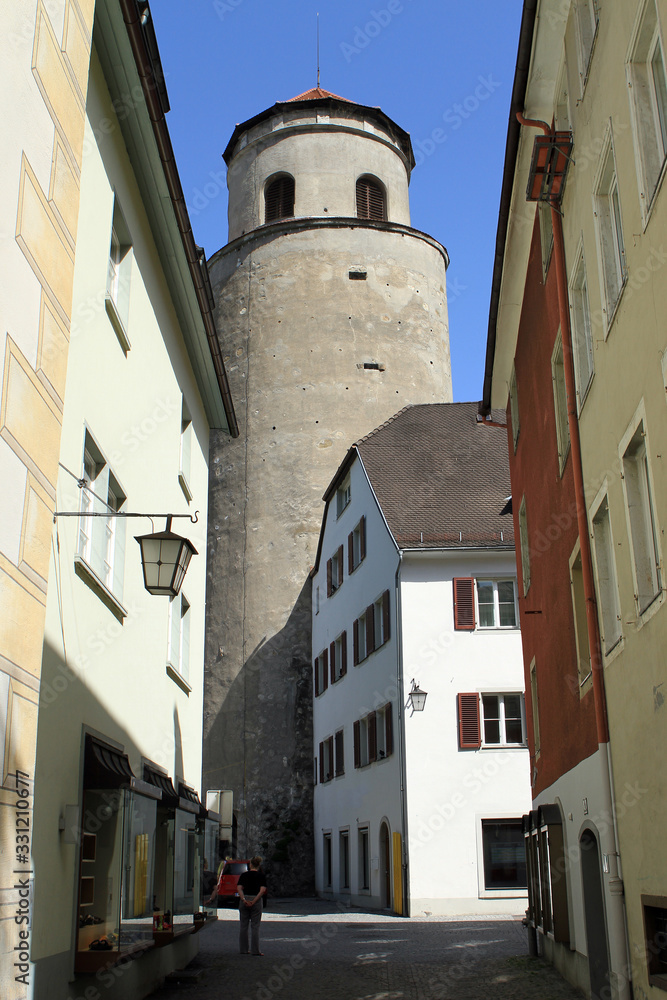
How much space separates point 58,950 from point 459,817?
16255 millimetres

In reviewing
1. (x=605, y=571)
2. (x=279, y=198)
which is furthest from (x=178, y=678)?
(x=279, y=198)

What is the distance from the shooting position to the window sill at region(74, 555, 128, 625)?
9227 mm

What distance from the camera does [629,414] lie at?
845 centimetres

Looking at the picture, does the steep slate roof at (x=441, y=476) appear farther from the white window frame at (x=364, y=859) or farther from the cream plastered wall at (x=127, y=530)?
the cream plastered wall at (x=127, y=530)

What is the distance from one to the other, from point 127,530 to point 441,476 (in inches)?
689

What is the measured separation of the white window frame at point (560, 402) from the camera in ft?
39.4

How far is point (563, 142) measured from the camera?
34.9 feet

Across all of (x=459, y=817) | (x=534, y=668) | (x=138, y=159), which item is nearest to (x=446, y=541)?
(x=459, y=817)

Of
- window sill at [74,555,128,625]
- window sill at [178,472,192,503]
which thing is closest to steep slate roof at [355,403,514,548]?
window sill at [178,472,192,503]

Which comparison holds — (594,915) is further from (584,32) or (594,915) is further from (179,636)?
(584,32)

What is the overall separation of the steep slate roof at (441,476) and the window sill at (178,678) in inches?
393

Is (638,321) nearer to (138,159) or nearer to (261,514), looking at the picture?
(138,159)

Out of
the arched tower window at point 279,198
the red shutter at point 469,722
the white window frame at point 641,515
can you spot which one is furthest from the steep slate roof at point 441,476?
the white window frame at point 641,515

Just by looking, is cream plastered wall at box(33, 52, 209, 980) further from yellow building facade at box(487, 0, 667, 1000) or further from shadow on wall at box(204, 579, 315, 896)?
shadow on wall at box(204, 579, 315, 896)
